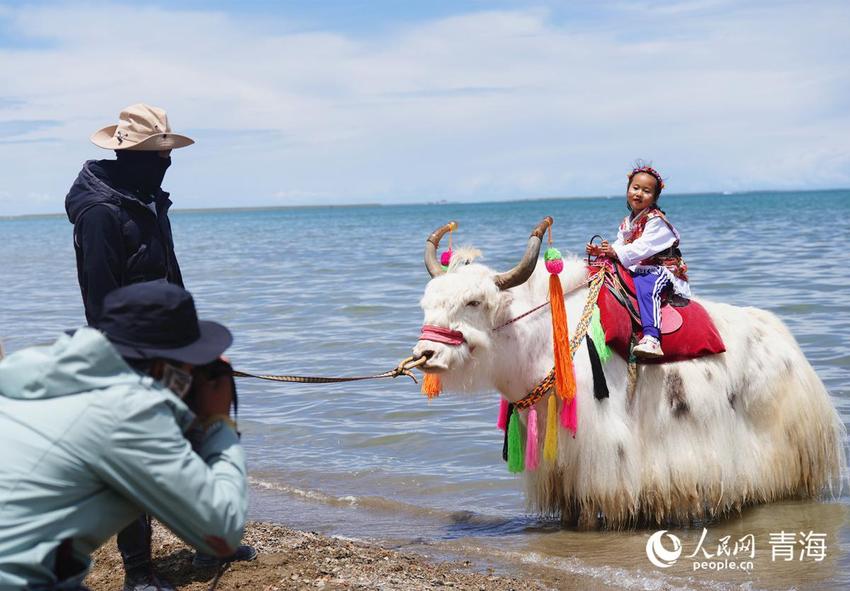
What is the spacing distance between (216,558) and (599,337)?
204cm

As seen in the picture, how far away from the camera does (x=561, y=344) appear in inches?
181

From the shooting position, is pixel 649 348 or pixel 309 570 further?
pixel 649 348

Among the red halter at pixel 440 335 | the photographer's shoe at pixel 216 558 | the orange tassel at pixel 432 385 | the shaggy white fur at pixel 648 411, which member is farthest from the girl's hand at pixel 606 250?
the photographer's shoe at pixel 216 558

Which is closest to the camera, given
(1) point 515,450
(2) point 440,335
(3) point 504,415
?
(2) point 440,335

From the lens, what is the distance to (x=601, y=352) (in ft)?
15.6

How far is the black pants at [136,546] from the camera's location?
3.85 meters

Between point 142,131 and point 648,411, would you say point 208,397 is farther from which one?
point 648,411

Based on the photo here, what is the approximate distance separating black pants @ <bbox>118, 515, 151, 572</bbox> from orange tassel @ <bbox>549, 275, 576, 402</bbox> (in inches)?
76.8

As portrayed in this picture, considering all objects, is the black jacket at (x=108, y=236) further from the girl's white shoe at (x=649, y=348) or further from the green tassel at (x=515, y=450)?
the girl's white shoe at (x=649, y=348)

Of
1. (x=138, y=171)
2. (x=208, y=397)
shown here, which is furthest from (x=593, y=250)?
(x=208, y=397)

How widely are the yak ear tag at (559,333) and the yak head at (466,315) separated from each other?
109mm

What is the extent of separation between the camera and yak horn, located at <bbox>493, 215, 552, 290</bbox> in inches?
178

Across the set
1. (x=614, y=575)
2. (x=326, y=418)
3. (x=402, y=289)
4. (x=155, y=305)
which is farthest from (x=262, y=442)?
(x=402, y=289)

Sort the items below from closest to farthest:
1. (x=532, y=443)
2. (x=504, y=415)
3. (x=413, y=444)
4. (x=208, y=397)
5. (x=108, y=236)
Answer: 1. (x=208, y=397)
2. (x=108, y=236)
3. (x=532, y=443)
4. (x=504, y=415)
5. (x=413, y=444)
